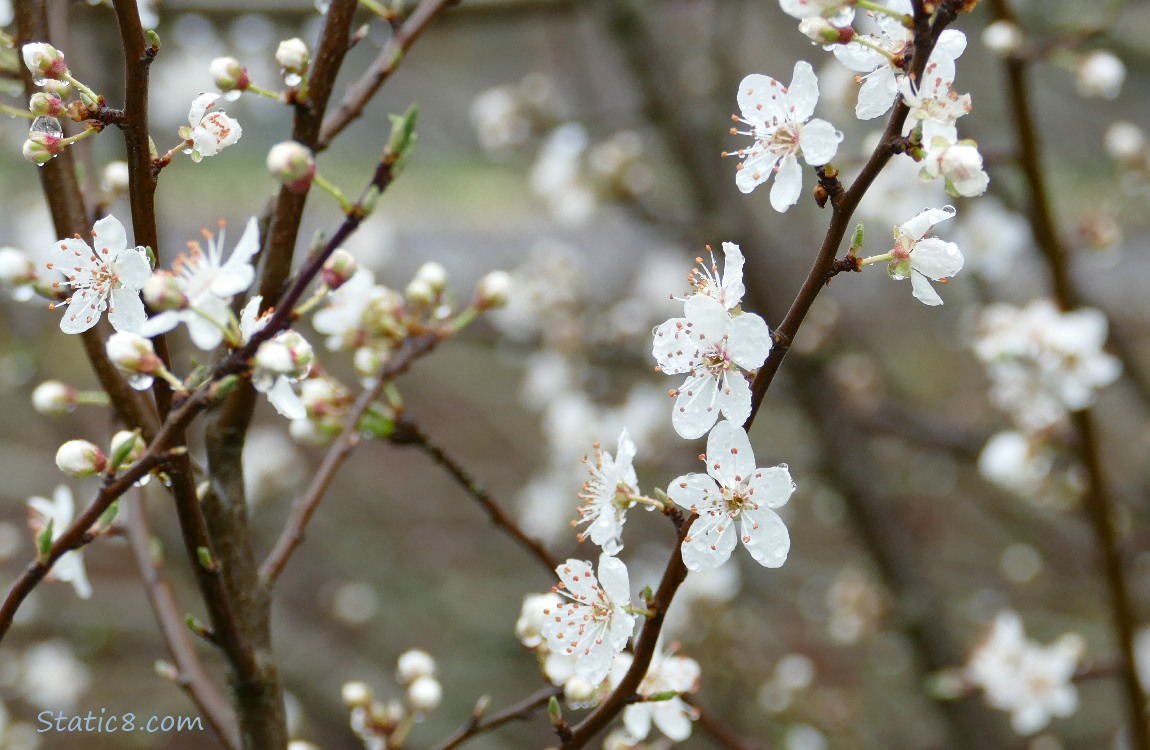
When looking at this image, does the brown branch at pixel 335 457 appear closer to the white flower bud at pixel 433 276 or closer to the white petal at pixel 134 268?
the white flower bud at pixel 433 276

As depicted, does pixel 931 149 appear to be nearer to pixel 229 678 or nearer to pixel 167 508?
pixel 229 678

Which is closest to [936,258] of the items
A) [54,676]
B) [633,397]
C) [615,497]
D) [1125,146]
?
[615,497]

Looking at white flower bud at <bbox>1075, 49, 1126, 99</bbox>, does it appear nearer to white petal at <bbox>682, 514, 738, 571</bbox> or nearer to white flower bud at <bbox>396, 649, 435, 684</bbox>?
white petal at <bbox>682, 514, 738, 571</bbox>

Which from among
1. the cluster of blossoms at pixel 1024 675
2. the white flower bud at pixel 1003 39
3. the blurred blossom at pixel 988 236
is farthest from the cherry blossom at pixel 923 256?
the blurred blossom at pixel 988 236

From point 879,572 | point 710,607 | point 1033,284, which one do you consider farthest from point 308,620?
point 1033,284

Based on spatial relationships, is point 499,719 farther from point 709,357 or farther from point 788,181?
point 788,181

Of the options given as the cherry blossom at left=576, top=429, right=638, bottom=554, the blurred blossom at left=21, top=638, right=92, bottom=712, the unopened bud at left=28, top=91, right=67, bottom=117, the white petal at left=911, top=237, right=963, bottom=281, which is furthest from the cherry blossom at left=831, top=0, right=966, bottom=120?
the blurred blossom at left=21, top=638, right=92, bottom=712
